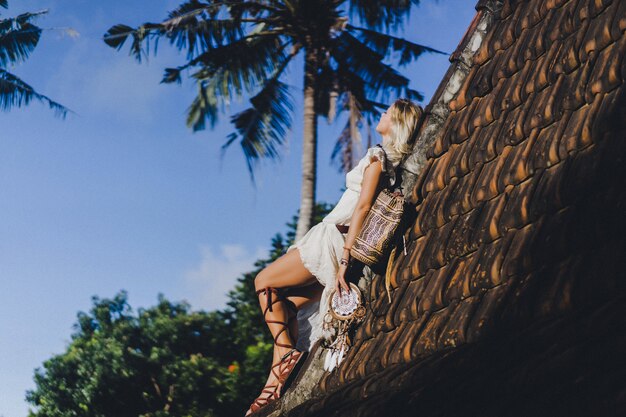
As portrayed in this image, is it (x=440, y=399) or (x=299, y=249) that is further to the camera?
(x=299, y=249)

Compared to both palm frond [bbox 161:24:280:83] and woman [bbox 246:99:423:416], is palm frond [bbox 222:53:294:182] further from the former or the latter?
woman [bbox 246:99:423:416]

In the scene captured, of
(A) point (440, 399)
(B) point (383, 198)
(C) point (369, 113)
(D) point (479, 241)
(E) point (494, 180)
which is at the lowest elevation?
(A) point (440, 399)

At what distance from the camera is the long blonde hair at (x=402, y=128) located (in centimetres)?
515

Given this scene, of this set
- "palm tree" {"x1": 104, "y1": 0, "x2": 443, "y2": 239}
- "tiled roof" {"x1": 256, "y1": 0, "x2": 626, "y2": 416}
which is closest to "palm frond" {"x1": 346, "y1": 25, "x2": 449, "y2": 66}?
"palm tree" {"x1": 104, "y1": 0, "x2": 443, "y2": 239}

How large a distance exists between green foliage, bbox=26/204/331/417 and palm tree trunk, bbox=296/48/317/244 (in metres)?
2.15

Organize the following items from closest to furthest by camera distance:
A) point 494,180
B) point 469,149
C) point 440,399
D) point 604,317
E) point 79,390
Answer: point 604,317, point 440,399, point 494,180, point 469,149, point 79,390

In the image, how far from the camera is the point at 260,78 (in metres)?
20.5

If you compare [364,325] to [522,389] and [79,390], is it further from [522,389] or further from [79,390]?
[79,390]

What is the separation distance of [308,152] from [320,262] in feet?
46.3

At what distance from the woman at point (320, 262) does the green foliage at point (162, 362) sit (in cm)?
1231

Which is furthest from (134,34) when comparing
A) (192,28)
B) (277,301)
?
(277,301)

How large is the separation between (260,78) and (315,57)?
133 cm

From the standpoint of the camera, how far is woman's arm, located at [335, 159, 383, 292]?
480 centimetres

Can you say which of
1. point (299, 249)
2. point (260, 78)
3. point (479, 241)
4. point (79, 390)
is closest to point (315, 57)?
point (260, 78)
